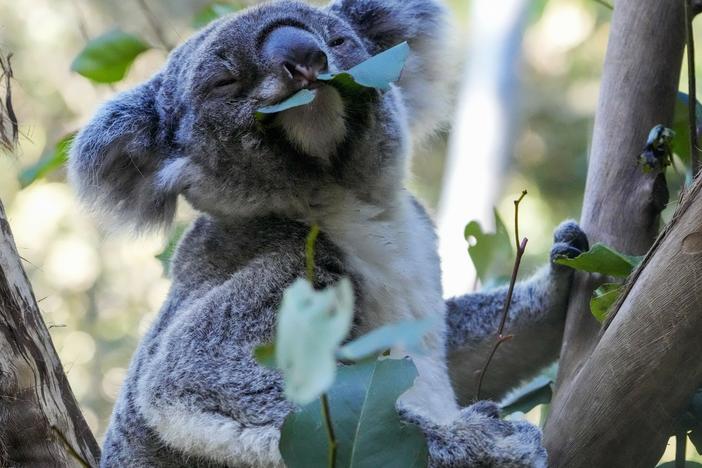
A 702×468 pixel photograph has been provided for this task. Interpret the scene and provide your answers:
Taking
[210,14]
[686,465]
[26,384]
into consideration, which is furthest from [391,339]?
[210,14]

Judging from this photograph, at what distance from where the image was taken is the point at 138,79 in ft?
22.9

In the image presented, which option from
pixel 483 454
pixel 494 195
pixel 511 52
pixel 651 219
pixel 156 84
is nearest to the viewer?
pixel 483 454

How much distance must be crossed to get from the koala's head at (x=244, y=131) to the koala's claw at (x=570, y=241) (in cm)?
57

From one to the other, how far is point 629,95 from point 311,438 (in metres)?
1.52

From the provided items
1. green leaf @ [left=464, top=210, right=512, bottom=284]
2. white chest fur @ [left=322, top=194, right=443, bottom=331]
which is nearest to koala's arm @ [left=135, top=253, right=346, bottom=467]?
white chest fur @ [left=322, top=194, right=443, bottom=331]

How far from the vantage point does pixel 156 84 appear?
314 centimetres

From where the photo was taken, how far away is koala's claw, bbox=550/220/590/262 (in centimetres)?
277

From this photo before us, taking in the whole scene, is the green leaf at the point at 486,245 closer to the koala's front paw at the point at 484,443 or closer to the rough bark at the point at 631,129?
the rough bark at the point at 631,129

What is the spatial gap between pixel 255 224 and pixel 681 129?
1.36 meters

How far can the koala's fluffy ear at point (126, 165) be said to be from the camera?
113 inches

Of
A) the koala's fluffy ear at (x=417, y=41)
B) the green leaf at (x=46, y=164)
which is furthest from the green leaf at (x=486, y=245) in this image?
the green leaf at (x=46, y=164)

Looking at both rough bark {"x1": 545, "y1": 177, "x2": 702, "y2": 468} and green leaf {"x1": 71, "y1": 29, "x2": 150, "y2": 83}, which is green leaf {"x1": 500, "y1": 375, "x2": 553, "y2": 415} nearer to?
rough bark {"x1": 545, "y1": 177, "x2": 702, "y2": 468}

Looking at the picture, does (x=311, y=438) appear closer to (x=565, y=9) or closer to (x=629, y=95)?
(x=629, y=95)

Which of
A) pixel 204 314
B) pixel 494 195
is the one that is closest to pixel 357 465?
pixel 204 314
